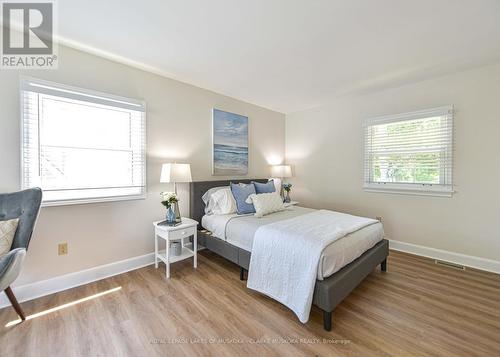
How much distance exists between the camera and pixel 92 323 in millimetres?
1784

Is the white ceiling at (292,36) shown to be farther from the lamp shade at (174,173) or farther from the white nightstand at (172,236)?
the white nightstand at (172,236)

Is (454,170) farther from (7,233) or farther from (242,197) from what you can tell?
(7,233)

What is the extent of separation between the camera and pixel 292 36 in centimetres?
209

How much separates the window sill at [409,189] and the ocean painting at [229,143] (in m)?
2.20

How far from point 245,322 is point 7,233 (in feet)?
6.80

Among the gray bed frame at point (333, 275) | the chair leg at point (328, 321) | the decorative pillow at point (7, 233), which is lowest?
the chair leg at point (328, 321)

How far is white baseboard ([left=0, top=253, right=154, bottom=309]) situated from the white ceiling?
2423mm

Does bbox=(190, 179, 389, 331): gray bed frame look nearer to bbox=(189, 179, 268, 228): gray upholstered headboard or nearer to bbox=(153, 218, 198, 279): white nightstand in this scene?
bbox=(189, 179, 268, 228): gray upholstered headboard

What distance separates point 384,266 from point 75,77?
13.7 ft

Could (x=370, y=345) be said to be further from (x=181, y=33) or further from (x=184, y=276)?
(x=181, y=33)

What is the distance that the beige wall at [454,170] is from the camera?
2686 millimetres

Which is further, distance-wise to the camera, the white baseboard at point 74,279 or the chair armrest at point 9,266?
the white baseboard at point 74,279

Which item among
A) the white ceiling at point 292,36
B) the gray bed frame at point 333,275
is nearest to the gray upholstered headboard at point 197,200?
the gray bed frame at point 333,275

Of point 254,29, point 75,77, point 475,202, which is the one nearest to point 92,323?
point 75,77
